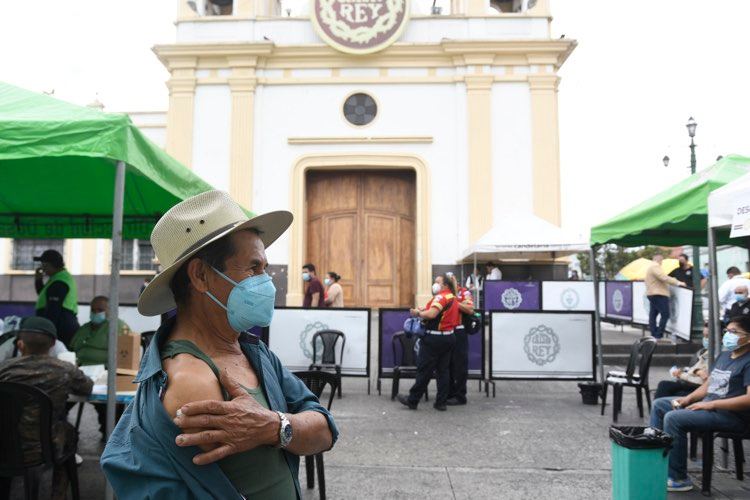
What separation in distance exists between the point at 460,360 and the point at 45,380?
5.65 m

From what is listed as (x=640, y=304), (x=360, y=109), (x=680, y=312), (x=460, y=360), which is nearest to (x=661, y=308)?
(x=680, y=312)

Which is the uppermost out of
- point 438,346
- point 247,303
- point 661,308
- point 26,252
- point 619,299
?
point 26,252

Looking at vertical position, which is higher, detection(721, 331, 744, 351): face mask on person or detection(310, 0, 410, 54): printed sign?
detection(310, 0, 410, 54): printed sign

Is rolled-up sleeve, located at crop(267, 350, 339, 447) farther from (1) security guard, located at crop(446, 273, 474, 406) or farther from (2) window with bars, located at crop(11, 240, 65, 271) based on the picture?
(2) window with bars, located at crop(11, 240, 65, 271)

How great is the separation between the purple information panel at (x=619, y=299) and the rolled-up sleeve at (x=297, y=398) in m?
15.5

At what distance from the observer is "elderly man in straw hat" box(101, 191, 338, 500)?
1447 millimetres

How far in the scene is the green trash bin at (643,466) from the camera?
4.09 meters

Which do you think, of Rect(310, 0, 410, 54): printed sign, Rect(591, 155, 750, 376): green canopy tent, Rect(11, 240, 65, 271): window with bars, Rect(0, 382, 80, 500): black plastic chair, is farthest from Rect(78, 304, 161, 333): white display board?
Rect(11, 240, 65, 271): window with bars

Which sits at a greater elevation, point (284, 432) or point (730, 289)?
point (730, 289)

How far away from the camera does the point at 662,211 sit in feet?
21.5

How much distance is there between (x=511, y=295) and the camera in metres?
14.3

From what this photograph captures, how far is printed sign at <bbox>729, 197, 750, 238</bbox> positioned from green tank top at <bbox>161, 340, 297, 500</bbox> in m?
4.74

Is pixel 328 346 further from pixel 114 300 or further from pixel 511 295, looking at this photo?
pixel 511 295

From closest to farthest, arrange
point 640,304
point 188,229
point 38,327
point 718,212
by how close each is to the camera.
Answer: point 188,229
point 38,327
point 718,212
point 640,304
